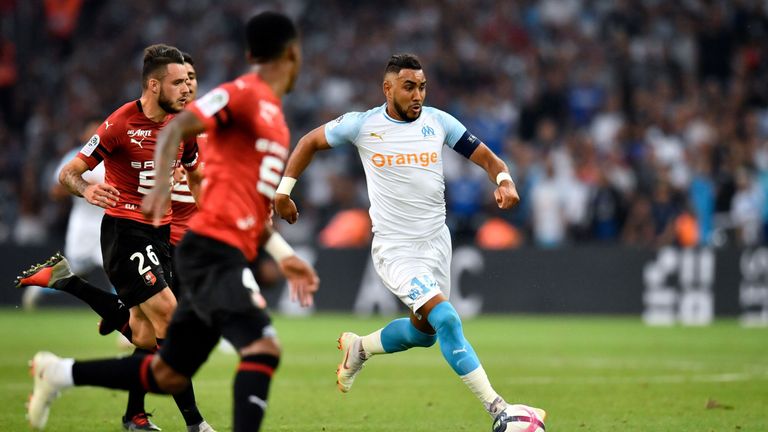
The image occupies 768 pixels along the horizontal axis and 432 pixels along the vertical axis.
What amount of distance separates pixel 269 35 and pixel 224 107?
1.67ft

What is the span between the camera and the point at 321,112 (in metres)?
25.0

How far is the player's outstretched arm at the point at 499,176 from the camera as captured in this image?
8477 millimetres

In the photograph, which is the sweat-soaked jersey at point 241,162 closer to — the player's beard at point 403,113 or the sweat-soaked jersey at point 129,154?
the sweat-soaked jersey at point 129,154

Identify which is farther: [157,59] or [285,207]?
[285,207]

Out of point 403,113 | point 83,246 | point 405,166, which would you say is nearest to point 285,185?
point 405,166

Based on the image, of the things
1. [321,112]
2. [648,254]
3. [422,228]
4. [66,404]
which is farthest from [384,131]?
[321,112]

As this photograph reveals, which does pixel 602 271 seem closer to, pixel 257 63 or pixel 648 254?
pixel 648 254

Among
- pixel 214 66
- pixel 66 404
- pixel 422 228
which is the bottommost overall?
pixel 66 404

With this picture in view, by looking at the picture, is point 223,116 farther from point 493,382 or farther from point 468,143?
point 493,382

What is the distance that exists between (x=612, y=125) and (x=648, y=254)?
351 cm

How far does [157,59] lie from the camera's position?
884 cm

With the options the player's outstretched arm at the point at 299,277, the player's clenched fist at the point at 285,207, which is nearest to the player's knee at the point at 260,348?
the player's outstretched arm at the point at 299,277

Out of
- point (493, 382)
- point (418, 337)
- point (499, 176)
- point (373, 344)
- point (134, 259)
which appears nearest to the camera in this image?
point (134, 259)

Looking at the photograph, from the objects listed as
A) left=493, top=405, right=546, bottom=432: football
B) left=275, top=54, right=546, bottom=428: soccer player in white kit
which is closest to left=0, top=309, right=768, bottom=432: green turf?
left=493, top=405, right=546, bottom=432: football
